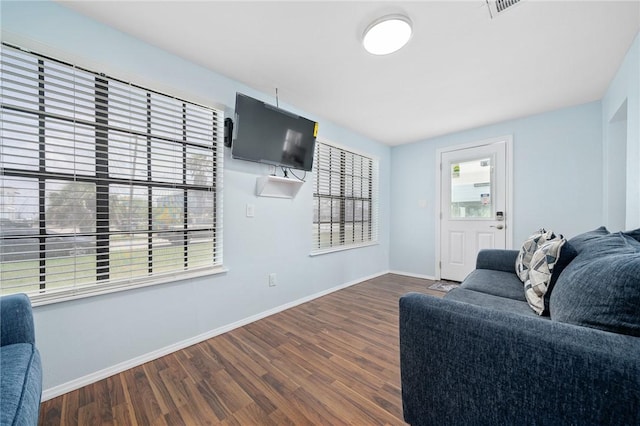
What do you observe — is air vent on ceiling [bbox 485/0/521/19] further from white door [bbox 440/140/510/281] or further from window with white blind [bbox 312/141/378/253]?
white door [bbox 440/140/510/281]

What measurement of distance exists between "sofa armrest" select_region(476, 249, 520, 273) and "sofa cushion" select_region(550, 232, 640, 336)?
1243 mm

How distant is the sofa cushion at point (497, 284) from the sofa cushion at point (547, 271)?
31 centimetres

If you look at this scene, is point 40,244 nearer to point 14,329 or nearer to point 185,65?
point 14,329

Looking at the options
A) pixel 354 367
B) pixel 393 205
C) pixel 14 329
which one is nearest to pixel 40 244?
pixel 14 329

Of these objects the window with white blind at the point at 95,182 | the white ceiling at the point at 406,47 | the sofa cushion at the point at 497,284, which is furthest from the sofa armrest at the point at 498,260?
the window with white blind at the point at 95,182

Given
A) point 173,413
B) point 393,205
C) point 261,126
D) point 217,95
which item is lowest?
point 173,413

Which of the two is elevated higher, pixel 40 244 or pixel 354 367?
pixel 40 244

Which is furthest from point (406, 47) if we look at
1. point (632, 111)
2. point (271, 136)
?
point (632, 111)

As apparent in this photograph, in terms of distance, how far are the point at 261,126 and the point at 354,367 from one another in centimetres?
215

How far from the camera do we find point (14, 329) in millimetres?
1070

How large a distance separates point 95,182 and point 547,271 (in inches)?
107

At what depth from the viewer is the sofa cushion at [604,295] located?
0.68 m

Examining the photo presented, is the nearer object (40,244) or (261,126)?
(40,244)

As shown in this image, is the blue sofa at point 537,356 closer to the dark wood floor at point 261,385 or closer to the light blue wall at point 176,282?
the dark wood floor at point 261,385
